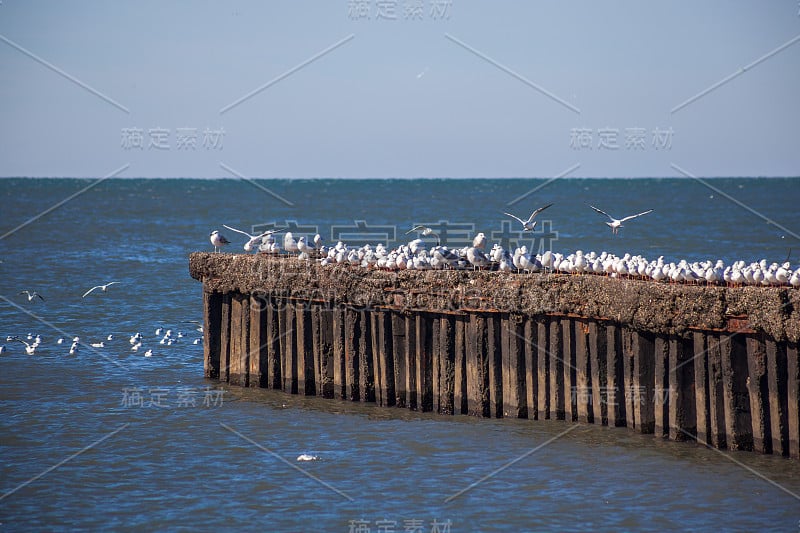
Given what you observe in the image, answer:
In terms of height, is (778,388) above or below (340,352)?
below

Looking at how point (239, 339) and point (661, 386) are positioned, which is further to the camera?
point (239, 339)

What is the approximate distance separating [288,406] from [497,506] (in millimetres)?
5966

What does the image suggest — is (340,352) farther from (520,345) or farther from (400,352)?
(520,345)

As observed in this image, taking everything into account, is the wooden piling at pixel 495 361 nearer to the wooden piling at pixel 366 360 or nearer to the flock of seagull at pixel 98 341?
the wooden piling at pixel 366 360

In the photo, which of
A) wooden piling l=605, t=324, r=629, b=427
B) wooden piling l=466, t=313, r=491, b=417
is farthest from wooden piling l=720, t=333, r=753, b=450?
wooden piling l=466, t=313, r=491, b=417

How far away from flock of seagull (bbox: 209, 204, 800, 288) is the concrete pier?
2.06ft

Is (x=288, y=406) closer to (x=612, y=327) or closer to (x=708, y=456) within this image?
(x=612, y=327)

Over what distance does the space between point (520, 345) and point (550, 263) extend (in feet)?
6.02

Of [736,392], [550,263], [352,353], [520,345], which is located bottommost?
[736,392]

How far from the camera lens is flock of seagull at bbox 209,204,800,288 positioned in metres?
15.6

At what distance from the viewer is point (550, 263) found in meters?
17.8

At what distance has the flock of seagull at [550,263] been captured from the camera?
15.6 metres

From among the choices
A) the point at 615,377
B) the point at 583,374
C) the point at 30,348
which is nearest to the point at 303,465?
the point at 583,374

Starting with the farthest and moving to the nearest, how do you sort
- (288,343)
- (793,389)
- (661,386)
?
(288,343)
(661,386)
(793,389)
